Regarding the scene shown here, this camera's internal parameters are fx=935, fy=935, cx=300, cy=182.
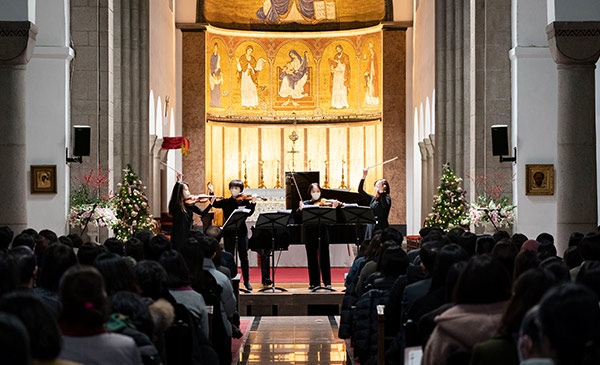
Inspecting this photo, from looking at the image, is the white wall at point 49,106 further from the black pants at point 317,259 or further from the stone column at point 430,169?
the stone column at point 430,169

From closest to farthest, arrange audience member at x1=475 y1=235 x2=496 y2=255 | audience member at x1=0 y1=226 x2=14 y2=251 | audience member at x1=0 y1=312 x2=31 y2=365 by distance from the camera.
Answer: audience member at x1=0 y1=312 x2=31 y2=365 → audience member at x1=475 y1=235 x2=496 y2=255 → audience member at x1=0 y1=226 x2=14 y2=251

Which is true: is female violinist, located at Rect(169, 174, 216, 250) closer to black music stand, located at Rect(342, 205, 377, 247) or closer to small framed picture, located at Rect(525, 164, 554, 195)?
black music stand, located at Rect(342, 205, 377, 247)

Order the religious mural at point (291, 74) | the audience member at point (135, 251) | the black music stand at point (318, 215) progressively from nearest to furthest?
1. the audience member at point (135, 251)
2. the black music stand at point (318, 215)
3. the religious mural at point (291, 74)

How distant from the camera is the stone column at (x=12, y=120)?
41.1 ft

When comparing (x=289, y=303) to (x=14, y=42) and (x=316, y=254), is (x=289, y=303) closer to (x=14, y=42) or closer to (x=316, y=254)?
(x=316, y=254)

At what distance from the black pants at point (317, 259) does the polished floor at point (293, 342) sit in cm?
86

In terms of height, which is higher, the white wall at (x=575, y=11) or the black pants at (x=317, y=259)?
the white wall at (x=575, y=11)

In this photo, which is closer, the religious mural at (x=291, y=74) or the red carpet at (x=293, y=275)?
the red carpet at (x=293, y=275)

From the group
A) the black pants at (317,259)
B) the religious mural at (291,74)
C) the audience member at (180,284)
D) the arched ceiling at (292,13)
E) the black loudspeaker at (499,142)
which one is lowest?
the black pants at (317,259)

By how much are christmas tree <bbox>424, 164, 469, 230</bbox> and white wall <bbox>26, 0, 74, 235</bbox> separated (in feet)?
24.4

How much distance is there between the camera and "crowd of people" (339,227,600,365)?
131 inches

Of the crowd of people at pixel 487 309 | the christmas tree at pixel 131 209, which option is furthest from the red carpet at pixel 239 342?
the christmas tree at pixel 131 209

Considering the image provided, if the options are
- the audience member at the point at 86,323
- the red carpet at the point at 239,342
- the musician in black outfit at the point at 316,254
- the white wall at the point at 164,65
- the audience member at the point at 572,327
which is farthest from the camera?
the white wall at the point at 164,65

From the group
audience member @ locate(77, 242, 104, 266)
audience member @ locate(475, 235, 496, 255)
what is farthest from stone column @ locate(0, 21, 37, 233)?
audience member @ locate(475, 235, 496, 255)
